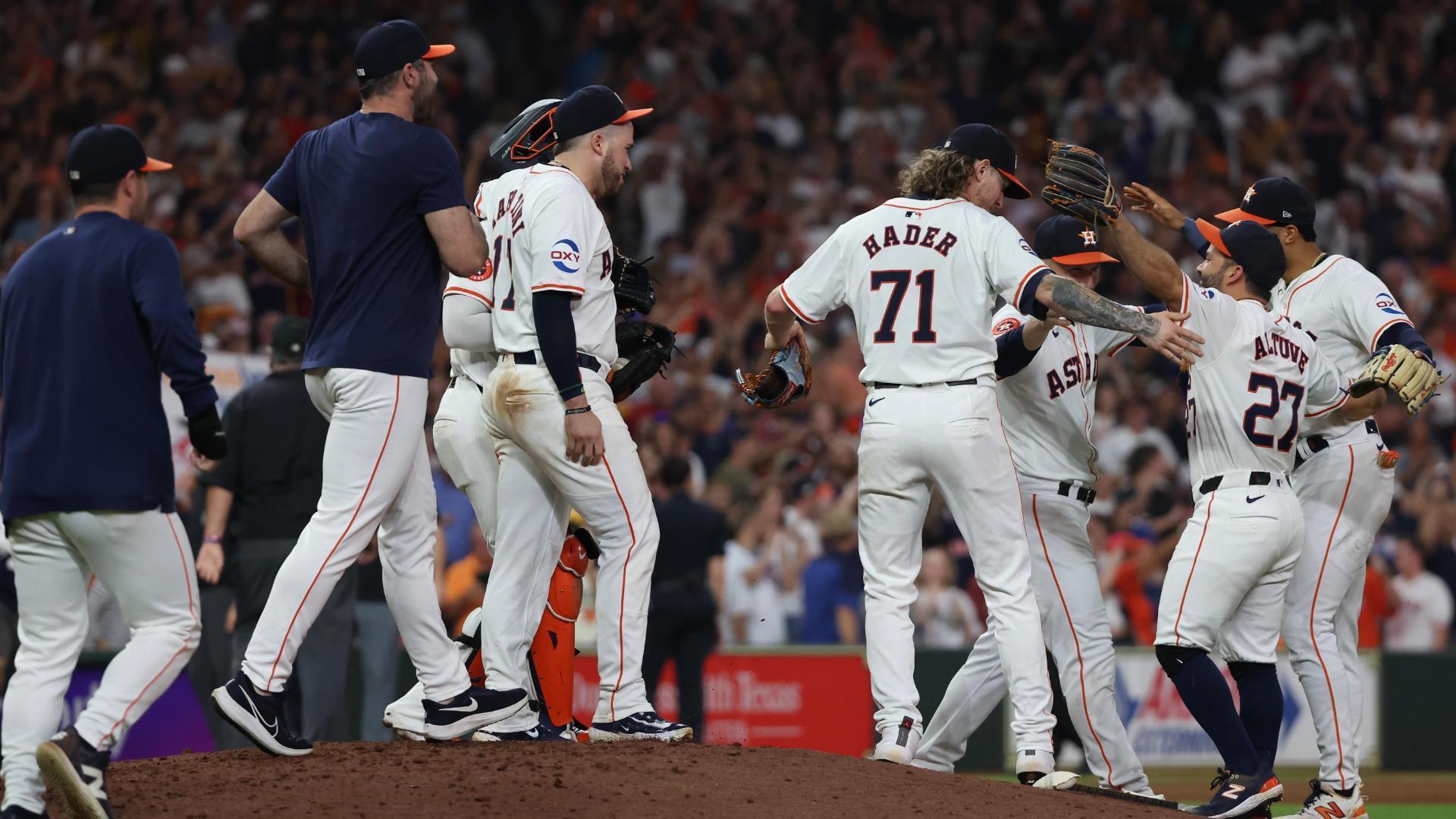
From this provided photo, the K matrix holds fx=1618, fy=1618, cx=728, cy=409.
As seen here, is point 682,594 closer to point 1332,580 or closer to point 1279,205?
point 1332,580

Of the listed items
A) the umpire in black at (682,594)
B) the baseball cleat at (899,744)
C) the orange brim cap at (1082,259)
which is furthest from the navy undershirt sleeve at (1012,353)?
the umpire in black at (682,594)

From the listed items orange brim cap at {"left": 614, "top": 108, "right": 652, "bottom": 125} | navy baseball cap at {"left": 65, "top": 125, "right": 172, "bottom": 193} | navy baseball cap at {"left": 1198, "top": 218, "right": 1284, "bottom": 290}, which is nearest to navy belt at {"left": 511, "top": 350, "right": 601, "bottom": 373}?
orange brim cap at {"left": 614, "top": 108, "right": 652, "bottom": 125}

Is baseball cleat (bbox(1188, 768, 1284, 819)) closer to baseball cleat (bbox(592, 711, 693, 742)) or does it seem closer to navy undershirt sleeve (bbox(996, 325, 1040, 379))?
navy undershirt sleeve (bbox(996, 325, 1040, 379))

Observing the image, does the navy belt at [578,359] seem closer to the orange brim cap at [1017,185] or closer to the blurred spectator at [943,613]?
the orange brim cap at [1017,185]

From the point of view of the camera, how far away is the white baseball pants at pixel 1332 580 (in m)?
7.20

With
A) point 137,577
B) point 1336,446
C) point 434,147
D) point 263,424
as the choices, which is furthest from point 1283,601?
point 263,424

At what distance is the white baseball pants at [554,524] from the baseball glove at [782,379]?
0.90 metres

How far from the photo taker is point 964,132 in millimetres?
6836

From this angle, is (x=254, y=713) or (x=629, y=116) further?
(x=629, y=116)

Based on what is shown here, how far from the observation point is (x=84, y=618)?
18.0ft

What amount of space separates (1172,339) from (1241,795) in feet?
6.25

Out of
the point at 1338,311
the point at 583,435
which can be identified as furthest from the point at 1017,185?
the point at 583,435

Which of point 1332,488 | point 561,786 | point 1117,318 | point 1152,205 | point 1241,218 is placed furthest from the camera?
point 1241,218

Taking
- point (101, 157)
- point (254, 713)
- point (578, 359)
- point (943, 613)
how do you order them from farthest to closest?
1. point (943, 613)
2. point (578, 359)
3. point (254, 713)
4. point (101, 157)
